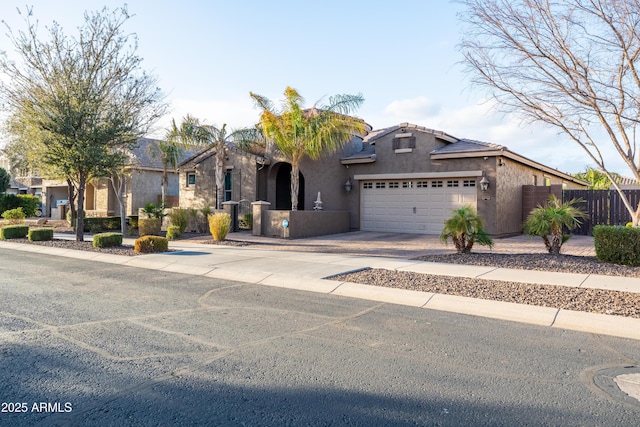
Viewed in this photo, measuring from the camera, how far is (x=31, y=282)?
9.23 m

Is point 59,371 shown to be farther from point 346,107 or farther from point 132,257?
point 346,107

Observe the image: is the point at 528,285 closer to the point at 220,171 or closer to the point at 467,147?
the point at 467,147

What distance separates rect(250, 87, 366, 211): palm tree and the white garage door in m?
3.47

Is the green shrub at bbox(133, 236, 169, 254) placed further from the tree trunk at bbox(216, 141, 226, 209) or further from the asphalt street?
the tree trunk at bbox(216, 141, 226, 209)

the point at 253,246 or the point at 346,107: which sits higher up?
the point at 346,107

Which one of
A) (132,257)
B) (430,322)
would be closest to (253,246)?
(132,257)

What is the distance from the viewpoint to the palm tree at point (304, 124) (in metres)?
18.8

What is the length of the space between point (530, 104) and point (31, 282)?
1127 cm

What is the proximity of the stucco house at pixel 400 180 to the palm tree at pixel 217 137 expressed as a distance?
1.19 metres

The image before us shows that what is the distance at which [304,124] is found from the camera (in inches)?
741

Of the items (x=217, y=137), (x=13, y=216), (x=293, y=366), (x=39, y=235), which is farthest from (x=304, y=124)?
(x=13, y=216)

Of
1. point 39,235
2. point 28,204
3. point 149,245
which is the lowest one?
point 149,245

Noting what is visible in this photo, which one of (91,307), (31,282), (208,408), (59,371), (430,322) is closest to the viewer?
(208,408)

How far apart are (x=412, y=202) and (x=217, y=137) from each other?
9645 mm
